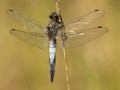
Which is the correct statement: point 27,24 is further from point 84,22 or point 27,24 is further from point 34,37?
point 84,22

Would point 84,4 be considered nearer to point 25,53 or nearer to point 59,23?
point 25,53

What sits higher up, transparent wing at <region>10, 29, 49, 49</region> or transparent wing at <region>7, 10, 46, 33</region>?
transparent wing at <region>7, 10, 46, 33</region>

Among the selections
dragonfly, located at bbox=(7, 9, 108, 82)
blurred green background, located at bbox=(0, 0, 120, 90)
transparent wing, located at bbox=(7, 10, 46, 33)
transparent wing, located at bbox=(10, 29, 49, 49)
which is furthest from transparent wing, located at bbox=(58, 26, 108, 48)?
blurred green background, located at bbox=(0, 0, 120, 90)

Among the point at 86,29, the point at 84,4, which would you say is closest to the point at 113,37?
the point at 84,4

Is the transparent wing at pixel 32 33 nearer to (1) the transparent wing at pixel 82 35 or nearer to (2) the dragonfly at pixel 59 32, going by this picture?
(2) the dragonfly at pixel 59 32

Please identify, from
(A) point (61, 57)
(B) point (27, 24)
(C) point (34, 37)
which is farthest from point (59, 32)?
(A) point (61, 57)

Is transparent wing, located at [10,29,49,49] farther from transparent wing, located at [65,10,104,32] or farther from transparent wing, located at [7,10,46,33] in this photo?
transparent wing, located at [65,10,104,32]
